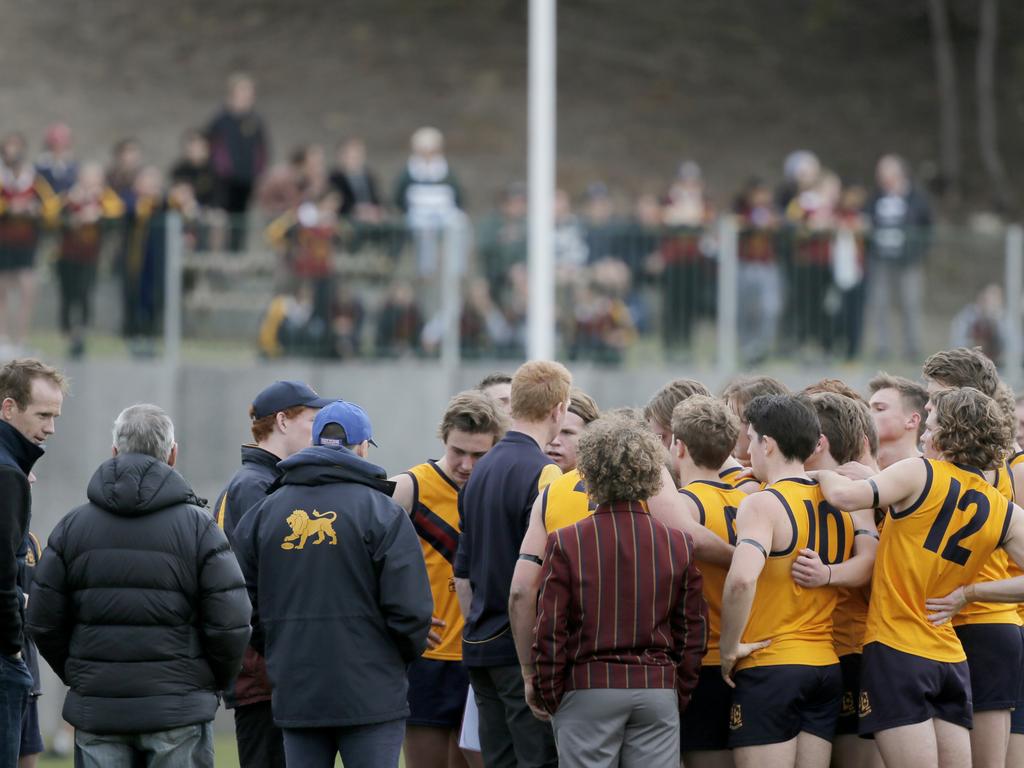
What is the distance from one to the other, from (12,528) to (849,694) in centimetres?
318

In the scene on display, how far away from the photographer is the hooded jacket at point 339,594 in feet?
18.8

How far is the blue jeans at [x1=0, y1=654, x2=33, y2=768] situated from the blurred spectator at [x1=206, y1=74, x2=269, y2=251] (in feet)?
31.5

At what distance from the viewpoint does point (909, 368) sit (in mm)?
14422

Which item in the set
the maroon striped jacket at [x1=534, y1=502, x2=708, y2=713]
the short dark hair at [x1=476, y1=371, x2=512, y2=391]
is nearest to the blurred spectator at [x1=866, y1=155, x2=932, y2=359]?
the short dark hair at [x1=476, y1=371, x2=512, y2=391]

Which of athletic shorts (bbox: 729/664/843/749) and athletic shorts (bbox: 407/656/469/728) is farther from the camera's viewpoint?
athletic shorts (bbox: 407/656/469/728)

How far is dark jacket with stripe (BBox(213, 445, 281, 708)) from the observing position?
629 centimetres

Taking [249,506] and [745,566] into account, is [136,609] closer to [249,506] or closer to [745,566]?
[249,506]

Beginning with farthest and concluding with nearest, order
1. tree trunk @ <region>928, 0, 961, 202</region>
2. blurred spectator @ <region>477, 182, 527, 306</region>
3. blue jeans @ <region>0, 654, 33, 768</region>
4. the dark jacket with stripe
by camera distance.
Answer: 1. tree trunk @ <region>928, 0, 961, 202</region>
2. blurred spectator @ <region>477, 182, 527, 306</region>
3. the dark jacket with stripe
4. blue jeans @ <region>0, 654, 33, 768</region>

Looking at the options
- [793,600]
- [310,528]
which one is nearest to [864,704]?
[793,600]

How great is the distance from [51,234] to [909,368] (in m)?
7.65

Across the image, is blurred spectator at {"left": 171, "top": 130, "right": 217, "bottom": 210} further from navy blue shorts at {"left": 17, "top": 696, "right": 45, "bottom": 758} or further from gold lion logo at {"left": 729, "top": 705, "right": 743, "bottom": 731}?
gold lion logo at {"left": 729, "top": 705, "right": 743, "bottom": 731}

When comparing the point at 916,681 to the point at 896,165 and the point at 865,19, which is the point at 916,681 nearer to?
the point at 896,165

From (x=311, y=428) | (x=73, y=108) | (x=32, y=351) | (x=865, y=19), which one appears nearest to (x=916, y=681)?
(x=311, y=428)

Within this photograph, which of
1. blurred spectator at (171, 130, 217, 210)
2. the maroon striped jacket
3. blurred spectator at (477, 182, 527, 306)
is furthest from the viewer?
blurred spectator at (171, 130, 217, 210)
